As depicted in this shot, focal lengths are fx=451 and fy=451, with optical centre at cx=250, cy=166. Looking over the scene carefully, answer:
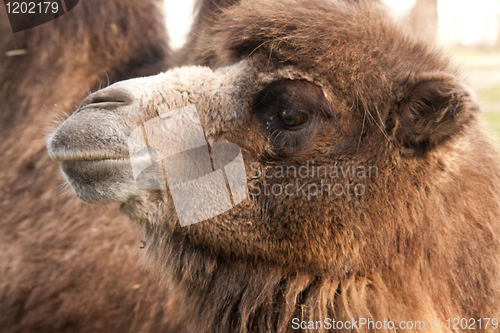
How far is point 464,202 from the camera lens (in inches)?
78.9

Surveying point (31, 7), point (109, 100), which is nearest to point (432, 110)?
point (109, 100)

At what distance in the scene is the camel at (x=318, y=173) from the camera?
1.81 meters

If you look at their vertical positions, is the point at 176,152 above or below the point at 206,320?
above

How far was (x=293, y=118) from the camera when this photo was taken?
72.2 inches

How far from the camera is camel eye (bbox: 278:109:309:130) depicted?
6.02 feet

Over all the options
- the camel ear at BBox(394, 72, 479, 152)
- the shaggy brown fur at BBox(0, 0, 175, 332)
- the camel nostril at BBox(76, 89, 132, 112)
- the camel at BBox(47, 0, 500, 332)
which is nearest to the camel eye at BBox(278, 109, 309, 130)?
the camel at BBox(47, 0, 500, 332)

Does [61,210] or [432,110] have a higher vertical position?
[432,110]

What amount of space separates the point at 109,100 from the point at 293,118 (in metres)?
0.78

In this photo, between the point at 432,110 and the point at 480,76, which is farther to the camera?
the point at 480,76

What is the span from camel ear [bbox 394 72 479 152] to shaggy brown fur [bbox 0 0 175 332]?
5.16 feet

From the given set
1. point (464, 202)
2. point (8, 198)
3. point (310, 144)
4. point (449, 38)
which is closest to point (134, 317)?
point (8, 198)

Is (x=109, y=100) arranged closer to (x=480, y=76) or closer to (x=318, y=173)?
(x=318, y=173)

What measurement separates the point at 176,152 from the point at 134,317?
1323 millimetres

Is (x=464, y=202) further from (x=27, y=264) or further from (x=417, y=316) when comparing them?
(x=27, y=264)
